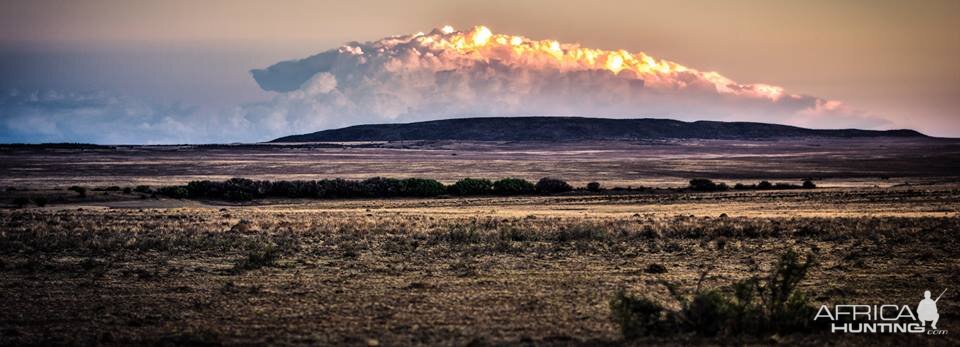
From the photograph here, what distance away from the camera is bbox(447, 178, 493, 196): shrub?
57.8 m

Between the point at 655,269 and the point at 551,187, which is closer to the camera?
the point at 655,269

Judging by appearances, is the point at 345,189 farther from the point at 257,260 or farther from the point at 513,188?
the point at 257,260

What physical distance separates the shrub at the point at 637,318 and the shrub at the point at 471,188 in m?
45.4

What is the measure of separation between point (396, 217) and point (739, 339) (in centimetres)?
2431

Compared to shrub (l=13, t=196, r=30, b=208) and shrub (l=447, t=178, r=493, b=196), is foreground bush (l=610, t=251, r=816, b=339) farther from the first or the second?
shrub (l=447, t=178, r=493, b=196)

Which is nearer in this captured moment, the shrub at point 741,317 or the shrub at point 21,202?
the shrub at point 741,317

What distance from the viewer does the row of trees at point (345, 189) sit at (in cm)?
5375

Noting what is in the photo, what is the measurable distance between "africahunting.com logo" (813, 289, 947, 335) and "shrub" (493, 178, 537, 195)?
44579 mm

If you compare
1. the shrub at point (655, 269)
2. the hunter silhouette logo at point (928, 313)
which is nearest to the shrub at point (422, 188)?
the shrub at point (655, 269)

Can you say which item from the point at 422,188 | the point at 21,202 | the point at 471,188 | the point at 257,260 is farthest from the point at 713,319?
the point at 471,188

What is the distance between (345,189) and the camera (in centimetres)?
5653

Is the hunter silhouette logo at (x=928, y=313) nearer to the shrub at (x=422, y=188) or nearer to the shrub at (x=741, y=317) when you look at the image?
the shrub at (x=741, y=317)

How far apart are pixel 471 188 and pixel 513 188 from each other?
2.95 m

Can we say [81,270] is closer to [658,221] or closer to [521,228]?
[521,228]
